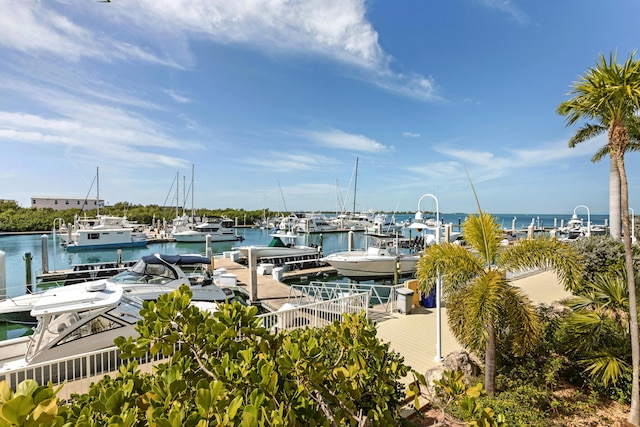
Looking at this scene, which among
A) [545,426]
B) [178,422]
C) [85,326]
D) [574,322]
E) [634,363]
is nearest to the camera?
[178,422]

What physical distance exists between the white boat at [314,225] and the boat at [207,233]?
50.1 ft

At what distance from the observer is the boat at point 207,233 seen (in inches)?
1761

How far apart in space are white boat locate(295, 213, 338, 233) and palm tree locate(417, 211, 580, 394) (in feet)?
178

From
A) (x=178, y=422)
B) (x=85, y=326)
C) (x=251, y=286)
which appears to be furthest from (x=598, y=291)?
(x=251, y=286)

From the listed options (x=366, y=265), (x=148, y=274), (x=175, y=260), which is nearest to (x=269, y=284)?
(x=175, y=260)

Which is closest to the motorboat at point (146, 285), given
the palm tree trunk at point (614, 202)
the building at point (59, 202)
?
the palm tree trunk at point (614, 202)

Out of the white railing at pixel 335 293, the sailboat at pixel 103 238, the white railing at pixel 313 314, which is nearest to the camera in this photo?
the white railing at pixel 313 314

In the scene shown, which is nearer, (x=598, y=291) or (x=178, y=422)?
(x=178, y=422)

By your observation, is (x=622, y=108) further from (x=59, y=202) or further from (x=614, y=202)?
(x=59, y=202)

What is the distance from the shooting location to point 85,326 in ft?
26.0

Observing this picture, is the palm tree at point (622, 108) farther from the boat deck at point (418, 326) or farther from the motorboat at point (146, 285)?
the motorboat at point (146, 285)

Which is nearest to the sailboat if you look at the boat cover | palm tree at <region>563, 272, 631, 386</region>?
Result: the boat cover

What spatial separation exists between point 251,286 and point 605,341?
1347 centimetres

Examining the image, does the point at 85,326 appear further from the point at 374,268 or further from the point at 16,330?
the point at 374,268
